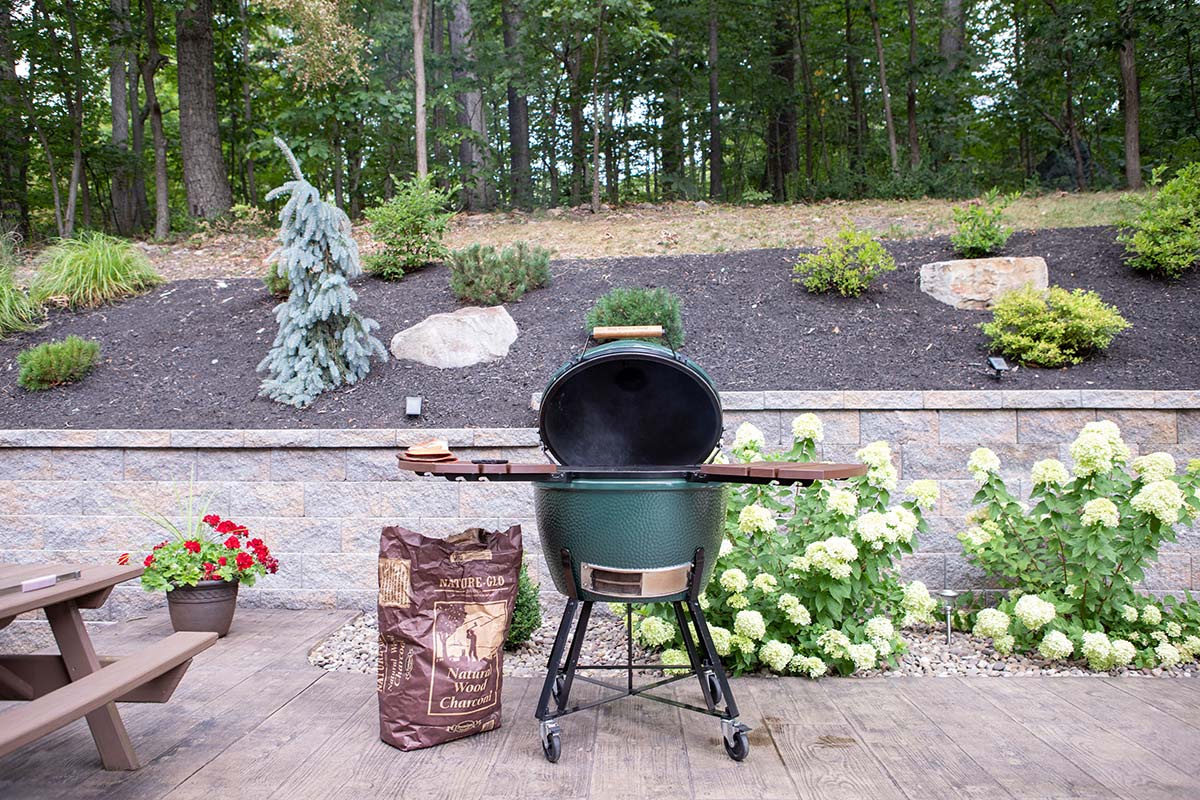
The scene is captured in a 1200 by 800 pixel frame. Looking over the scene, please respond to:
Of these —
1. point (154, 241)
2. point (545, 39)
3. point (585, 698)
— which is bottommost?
point (585, 698)

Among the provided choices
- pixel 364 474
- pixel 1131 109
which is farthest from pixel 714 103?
pixel 364 474

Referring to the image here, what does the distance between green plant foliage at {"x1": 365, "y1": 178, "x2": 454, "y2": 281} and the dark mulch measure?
0.16 meters

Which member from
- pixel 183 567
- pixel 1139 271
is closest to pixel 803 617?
pixel 183 567

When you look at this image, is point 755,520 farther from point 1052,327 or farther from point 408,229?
point 408,229

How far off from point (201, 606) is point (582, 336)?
276 cm

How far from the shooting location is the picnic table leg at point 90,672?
223 centimetres

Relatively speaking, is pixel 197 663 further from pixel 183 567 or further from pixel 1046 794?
pixel 1046 794

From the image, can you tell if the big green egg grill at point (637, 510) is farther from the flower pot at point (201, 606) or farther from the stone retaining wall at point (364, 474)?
the flower pot at point (201, 606)

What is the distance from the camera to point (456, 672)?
2.41 meters

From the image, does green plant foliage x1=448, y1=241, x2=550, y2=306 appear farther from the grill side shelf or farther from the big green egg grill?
the grill side shelf

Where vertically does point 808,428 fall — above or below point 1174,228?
below

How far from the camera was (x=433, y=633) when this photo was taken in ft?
7.83

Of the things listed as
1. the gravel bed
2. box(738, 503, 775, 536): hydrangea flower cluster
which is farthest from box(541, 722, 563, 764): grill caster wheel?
box(738, 503, 775, 536): hydrangea flower cluster

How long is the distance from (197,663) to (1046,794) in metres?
3.16
